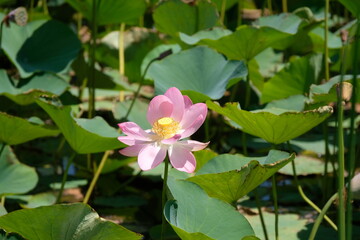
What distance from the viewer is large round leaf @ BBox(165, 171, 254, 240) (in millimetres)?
1057

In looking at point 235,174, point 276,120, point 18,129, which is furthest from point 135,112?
point 235,174

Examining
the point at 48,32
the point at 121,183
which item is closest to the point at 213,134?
the point at 121,183

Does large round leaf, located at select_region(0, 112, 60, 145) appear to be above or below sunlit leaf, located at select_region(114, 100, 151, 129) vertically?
above

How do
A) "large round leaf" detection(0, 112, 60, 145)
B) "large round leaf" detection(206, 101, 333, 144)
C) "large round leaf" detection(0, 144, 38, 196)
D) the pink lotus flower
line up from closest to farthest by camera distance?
the pink lotus flower → "large round leaf" detection(206, 101, 333, 144) → "large round leaf" detection(0, 112, 60, 145) → "large round leaf" detection(0, 144, 38, 196)

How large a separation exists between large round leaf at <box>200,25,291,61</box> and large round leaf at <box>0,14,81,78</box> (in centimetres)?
49

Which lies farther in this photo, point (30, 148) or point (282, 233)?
point (30, 148)

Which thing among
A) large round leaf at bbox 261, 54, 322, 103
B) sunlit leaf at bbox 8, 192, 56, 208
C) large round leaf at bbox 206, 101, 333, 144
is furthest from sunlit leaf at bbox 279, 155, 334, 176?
sunlit leaf at bbox 8, 192, 56, 208

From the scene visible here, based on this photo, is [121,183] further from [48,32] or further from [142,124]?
[48,32]

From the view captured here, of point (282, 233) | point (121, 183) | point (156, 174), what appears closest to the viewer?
point (282, 233)

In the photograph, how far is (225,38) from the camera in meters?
1.63

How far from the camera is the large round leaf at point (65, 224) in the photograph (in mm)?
1018

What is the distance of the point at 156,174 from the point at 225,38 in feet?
1.27

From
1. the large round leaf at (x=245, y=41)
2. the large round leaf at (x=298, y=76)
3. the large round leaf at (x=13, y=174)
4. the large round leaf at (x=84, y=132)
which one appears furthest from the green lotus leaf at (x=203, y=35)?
the large round leaf at (x=13, y=174)

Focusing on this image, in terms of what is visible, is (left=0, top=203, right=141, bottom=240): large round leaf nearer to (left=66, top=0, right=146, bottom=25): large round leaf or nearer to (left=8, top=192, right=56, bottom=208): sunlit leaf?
(left=8, top=192, right=56, bottom=208): sunlit leaf
